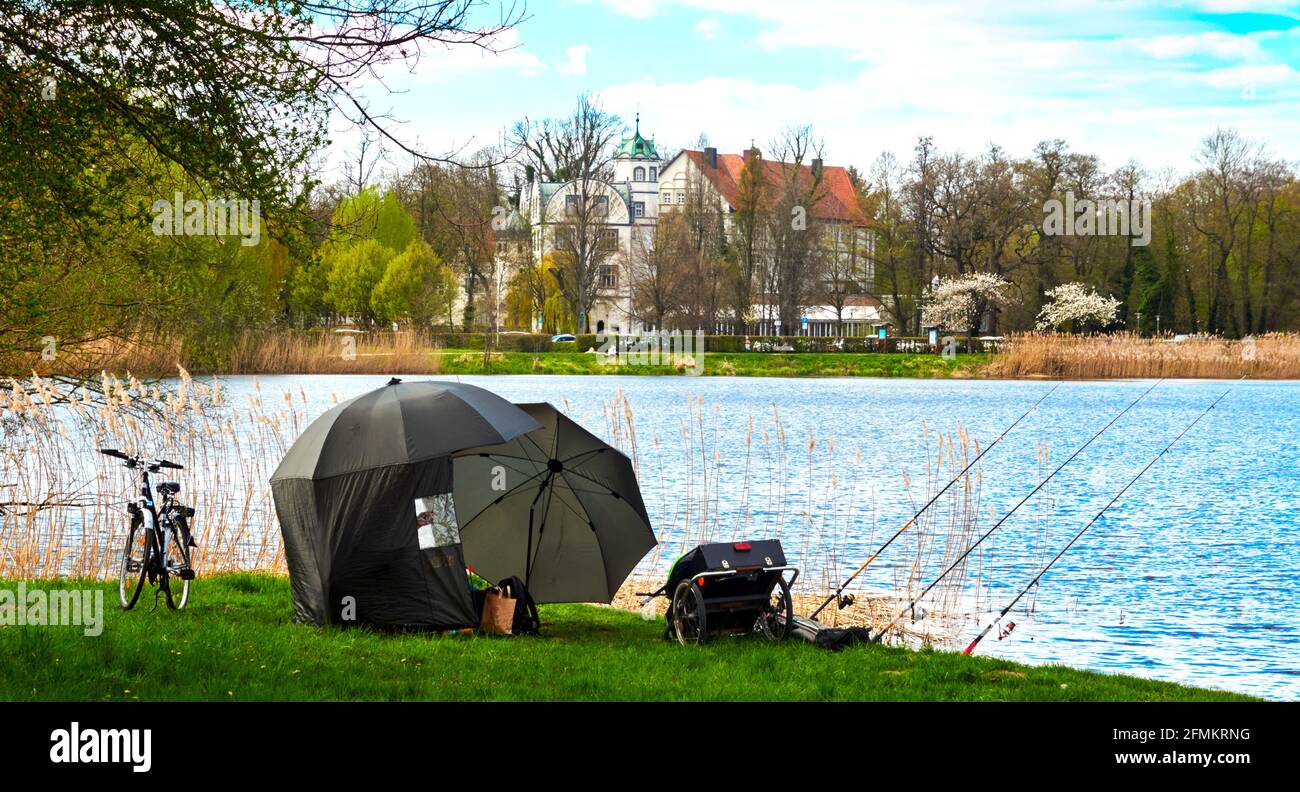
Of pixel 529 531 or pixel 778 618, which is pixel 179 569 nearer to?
pixel 529 531

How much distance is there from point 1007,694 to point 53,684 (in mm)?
6468

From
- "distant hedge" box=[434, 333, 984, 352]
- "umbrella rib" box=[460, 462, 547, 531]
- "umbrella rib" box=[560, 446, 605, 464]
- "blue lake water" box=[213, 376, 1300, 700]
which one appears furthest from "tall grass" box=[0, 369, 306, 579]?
"distant hedge" box=[434, 333, 984, 352]

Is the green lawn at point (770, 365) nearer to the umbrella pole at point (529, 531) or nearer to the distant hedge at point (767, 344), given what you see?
the distant hedge at point (767, 344)

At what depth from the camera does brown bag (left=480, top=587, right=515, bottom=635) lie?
11180 millimetres

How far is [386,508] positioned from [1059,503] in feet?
64.6

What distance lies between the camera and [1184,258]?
8544 cm

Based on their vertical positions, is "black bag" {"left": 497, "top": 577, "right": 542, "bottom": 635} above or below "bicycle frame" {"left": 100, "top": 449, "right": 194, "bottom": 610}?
below

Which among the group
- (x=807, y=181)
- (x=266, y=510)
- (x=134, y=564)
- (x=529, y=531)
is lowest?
(x=266, y=510)

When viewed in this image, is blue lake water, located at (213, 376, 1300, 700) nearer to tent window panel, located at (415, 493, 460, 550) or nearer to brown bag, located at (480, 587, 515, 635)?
brown bag, located at (480, 587, 515, 635)

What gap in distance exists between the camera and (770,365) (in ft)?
235

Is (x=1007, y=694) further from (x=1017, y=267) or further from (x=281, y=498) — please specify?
(x=1017, y=267)

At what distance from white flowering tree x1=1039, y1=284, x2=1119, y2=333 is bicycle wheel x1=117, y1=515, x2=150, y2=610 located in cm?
7137

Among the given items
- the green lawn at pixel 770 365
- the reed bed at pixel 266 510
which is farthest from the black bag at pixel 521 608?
the green lawn at pixel 770 365
